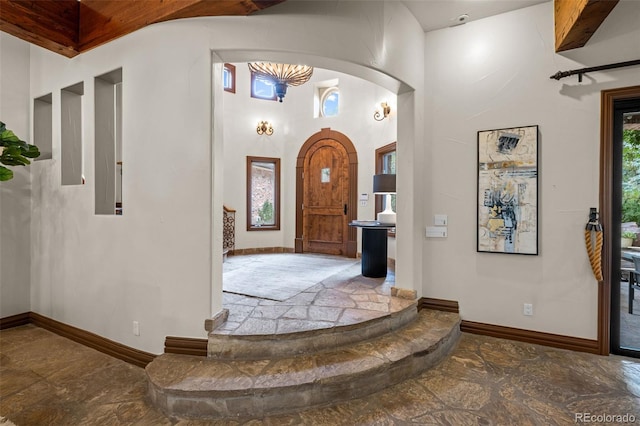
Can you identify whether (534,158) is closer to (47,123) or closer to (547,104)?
(547,104)

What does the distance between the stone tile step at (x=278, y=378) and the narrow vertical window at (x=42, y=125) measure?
3.14 meters

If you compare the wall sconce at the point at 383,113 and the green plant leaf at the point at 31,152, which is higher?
the wall sconce at the point at 383,113

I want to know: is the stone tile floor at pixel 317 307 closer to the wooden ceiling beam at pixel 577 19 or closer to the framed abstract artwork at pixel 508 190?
the framed abstract artwork at pixel 508 190

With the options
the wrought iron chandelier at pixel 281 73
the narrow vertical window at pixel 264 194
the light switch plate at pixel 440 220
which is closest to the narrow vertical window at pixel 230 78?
the narrow vertical window at pixel 264 194

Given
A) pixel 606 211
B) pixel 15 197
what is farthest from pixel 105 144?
pixel 606 211

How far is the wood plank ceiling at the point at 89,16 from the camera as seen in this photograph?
A: 2.35 meters

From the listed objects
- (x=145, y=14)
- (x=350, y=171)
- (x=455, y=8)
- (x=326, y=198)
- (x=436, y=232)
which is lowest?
(x=436, y=232)

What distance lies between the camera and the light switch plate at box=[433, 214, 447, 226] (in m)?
3.38

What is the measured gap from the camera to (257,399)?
2.00 m

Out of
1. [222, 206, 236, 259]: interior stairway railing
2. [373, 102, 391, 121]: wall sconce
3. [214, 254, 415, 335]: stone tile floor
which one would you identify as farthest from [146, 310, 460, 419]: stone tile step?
[222, 206, 236, 259]: interior stairway railing

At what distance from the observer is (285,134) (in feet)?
22.5

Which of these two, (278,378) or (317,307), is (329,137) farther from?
(278,378)

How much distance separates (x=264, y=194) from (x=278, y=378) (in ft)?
16.9

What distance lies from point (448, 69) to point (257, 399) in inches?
145
